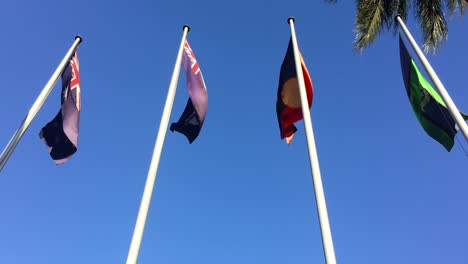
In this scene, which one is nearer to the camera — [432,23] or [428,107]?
[428,107]

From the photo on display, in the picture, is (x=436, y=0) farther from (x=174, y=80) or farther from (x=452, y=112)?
(x=174, y=80)

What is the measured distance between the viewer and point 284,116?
12.5 m

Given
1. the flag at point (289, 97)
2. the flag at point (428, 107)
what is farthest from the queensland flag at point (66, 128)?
the flag at point (428, 107)

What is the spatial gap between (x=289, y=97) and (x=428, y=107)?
153 inches

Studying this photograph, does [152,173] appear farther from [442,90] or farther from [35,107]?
[442,90]

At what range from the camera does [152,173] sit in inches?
365

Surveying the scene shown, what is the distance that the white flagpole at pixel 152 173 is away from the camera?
316 inches

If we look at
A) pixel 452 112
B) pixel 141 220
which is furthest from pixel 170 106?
pixel 452 112

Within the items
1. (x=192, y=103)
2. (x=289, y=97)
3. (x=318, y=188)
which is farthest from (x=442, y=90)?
(x=192, y=103)

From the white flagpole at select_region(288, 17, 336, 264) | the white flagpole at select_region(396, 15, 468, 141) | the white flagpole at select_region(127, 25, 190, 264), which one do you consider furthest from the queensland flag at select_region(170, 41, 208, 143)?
the white flagpole at select_region(396, 15, 468, 141)

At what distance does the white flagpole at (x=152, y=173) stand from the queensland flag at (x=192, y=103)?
65cm

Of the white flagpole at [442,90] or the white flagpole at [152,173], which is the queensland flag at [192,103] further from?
the white flagpole at [442,90]

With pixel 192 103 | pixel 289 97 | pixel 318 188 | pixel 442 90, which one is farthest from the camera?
pixel 289 97

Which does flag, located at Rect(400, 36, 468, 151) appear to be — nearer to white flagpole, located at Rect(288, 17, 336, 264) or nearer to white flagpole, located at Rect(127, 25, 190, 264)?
white flagpole, located at Rect(288, 17, 336, 264)
